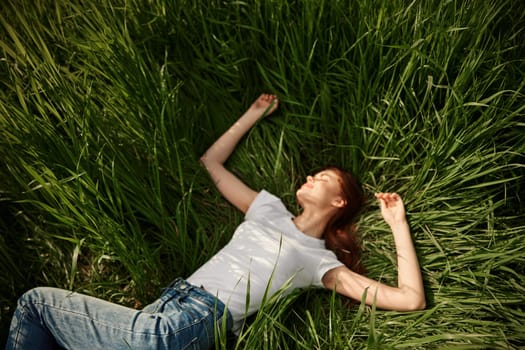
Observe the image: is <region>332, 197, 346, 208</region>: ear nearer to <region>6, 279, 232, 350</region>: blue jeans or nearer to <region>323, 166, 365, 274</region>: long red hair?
<region>323, 166, 365, 274</region>: long red hair

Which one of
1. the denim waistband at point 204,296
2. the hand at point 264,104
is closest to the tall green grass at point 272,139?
the hand at point 264,104

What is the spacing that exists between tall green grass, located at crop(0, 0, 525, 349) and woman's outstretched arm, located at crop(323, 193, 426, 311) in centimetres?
8

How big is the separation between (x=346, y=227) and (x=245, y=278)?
→ 24.0 inches

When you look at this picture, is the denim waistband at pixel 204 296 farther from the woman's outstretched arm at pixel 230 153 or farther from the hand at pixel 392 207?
the hand at pixel 392 207

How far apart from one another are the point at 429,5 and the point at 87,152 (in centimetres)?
159

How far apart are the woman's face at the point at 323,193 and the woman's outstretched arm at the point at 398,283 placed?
288mm

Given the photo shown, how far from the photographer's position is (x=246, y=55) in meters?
2.01

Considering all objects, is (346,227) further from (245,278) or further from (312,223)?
(245,278)

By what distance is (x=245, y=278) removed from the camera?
1.63 meters

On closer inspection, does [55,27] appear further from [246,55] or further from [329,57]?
[329,57]

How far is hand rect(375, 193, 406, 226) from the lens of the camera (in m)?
1.80

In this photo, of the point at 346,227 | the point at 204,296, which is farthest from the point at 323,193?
the point at 204,296

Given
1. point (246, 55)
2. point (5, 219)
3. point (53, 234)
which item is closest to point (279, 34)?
point (246, 55)

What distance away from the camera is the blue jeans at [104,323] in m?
1.47
